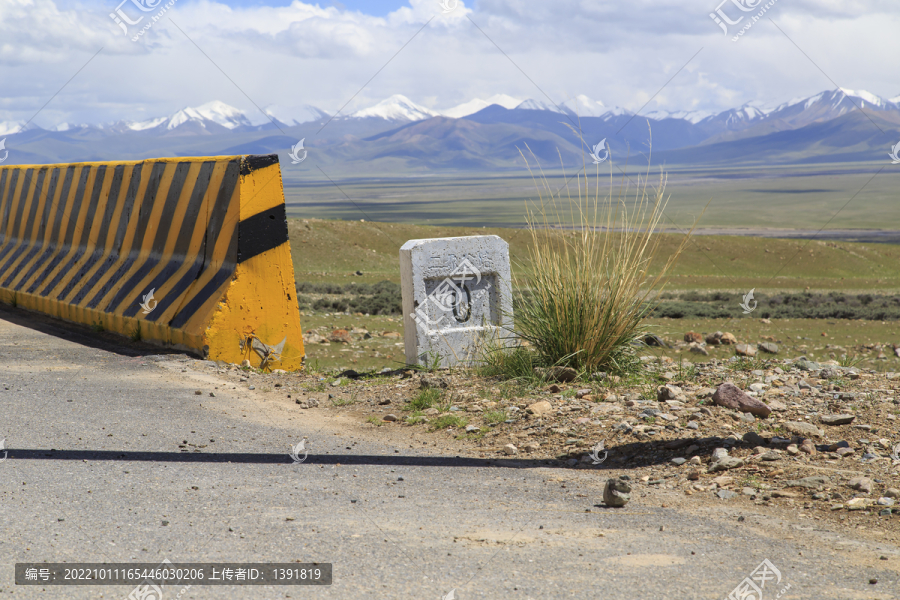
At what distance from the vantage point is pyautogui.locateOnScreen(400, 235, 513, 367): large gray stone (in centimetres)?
609

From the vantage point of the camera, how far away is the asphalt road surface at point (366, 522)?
2.39m

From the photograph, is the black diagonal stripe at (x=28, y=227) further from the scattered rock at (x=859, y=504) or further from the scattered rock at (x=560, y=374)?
the scattered rock at (x=859, y=504)

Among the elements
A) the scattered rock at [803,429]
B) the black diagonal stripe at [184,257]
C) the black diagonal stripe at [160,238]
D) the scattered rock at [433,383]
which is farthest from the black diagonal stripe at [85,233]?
the scattered rock at [803,429]

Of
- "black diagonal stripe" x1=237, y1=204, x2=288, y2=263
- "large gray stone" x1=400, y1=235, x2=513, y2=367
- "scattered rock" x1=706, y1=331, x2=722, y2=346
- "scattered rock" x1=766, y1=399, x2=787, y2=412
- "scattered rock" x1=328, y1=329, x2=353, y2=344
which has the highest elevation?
"black diagonal stripe" x1=237, y1=204, x2=288, y2=263

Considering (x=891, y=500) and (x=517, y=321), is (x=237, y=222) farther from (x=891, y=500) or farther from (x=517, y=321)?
(x=891, y=500)

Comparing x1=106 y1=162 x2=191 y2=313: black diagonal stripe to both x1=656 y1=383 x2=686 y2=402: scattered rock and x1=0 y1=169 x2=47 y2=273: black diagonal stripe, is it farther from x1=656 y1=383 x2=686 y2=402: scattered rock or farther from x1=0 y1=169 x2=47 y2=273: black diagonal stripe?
x1=656 y1=383 x2=686 y2=402: scattered rock

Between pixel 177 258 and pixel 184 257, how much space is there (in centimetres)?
11

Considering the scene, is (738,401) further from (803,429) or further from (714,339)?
(714,339)

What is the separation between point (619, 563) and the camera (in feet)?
8.36

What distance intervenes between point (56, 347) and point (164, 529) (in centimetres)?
420

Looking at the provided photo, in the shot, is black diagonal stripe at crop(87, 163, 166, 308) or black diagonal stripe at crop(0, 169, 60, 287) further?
black diagonal stripe at crop(0, 169, 60, 287)

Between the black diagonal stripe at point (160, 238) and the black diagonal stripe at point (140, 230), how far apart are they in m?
0.20

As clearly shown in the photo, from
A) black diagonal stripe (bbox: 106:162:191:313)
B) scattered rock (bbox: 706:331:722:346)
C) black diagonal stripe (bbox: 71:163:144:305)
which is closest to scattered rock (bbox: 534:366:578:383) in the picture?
black diagonal stripe (bbox: 106:162:191:313)

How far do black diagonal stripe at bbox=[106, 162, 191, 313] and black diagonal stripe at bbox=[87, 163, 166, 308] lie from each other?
204 mm
